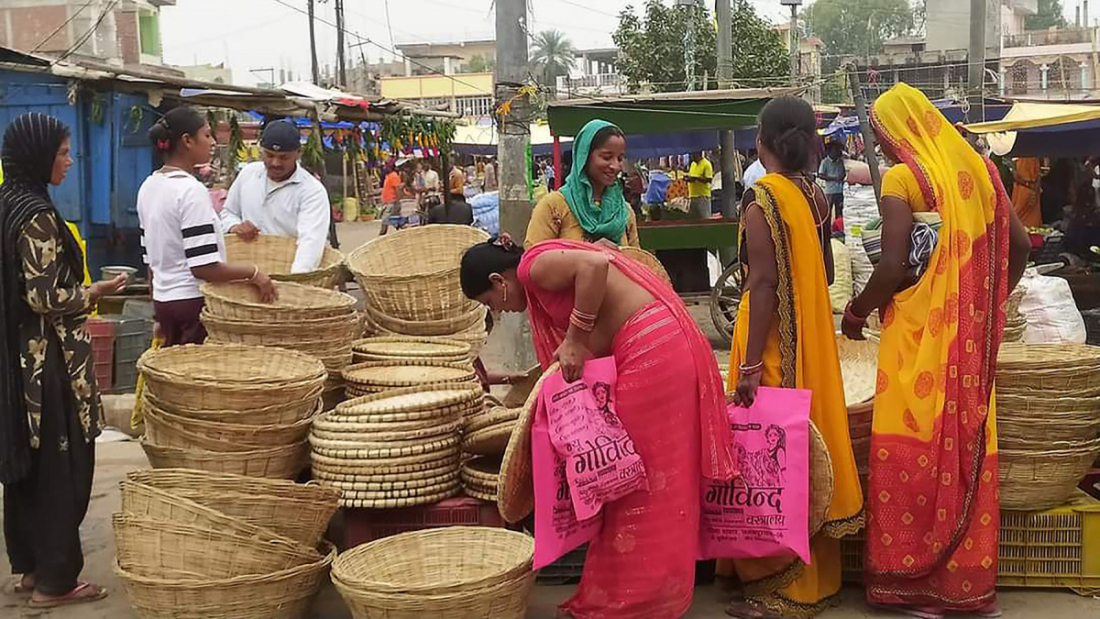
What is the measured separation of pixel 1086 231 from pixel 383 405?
9.63 m

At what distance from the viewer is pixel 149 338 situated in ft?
26.5

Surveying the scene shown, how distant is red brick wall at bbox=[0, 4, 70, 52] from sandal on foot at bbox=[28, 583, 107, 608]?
78.9ft

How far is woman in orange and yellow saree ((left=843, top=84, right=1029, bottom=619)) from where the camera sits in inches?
146

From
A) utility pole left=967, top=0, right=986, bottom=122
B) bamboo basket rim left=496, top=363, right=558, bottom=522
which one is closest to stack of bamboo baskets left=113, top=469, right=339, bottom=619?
bamboo basket rim left=496, top=363, right=558, bottom=522

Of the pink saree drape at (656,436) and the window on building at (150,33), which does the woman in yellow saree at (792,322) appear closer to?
the pink saree drape at (656,436)

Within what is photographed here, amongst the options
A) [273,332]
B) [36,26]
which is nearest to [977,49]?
[273,332]

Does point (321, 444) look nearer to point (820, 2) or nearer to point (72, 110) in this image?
point (72, 110)

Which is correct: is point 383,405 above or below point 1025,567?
above

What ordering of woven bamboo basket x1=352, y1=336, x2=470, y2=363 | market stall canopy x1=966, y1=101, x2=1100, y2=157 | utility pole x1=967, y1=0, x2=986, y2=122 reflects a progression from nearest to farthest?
1. woven bamboo basket x1=352, y1=336, x2=470, y2=363
2. market stall canopy x1=966, y1=101, x2=1100, y2=157
3. utility pole x1=967, y1=0, x2=986, y2=122

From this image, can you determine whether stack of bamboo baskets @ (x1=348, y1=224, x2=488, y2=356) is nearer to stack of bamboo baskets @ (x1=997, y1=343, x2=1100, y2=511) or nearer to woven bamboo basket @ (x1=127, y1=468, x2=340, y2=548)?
woven bamboo basket @ (x1=127, y1=468, x2=340, y2=548)

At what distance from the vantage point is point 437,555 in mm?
3963

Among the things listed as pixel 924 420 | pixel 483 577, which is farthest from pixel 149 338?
pixel 924 420

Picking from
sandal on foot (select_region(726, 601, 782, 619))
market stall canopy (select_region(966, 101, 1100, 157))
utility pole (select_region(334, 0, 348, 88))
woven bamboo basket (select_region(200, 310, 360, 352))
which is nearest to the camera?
sandal on foot (select_region(726, 601, 782, 619))

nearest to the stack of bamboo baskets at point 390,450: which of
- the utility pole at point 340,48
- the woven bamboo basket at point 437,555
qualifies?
the woven bamboo basket at point 437,555
